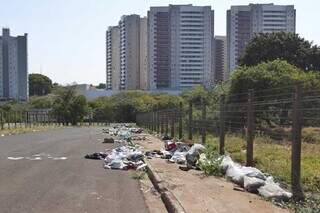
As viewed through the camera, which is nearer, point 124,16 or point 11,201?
point 11,201

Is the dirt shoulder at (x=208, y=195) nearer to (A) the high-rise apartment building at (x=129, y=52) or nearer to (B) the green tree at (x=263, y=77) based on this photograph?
(B) the green tree at (x=263, y=77)

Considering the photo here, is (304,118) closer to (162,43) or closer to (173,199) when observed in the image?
(173,199)

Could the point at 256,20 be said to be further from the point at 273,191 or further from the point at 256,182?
the point at 273,191

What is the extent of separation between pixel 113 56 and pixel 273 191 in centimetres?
15189

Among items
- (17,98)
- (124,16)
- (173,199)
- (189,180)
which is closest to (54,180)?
(189,180)

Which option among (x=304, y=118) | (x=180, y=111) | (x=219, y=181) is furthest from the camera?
(x=180, y=111)

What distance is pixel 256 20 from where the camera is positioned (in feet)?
352

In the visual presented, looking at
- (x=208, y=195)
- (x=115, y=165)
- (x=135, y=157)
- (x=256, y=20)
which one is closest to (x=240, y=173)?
(x=208, y=195)

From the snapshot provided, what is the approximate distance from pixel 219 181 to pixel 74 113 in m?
103

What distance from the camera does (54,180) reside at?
13133mm

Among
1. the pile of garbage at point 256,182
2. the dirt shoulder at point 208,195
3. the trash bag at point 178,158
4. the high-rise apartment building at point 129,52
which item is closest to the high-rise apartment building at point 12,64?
the high-rise apartment building at point 129,52

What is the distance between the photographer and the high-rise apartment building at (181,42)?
117688mm

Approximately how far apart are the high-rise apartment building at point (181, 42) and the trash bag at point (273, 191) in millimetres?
105695

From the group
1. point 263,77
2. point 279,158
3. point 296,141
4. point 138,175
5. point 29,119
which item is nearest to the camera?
point 296,141
